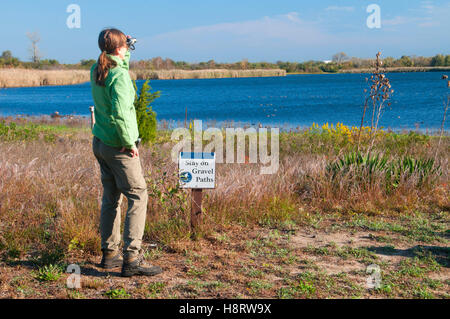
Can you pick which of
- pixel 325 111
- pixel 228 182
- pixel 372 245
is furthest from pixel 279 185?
pixel 325 111

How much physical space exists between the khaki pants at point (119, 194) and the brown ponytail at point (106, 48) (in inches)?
22.8

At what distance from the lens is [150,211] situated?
540 cm

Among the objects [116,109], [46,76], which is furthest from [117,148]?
[46,76]

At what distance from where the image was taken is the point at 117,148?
376cm

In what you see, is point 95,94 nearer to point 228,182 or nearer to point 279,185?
point 228,182

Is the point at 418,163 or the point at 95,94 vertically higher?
the point at 95,94

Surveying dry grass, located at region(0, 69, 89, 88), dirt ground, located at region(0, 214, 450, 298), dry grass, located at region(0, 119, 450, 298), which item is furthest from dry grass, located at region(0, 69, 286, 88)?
dirt ground, located at region(0, 214, 450, 298)

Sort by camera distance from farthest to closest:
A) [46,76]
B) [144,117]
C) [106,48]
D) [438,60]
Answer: [438,60], [46,76], [144,117], [106,48]

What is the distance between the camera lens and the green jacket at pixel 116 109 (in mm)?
3598

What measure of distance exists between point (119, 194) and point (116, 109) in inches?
36.0

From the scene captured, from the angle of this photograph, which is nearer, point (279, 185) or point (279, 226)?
point (279, 226)

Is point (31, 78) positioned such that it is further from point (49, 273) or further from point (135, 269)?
point (135, 269)

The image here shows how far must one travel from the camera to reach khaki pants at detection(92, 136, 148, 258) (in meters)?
3.80
